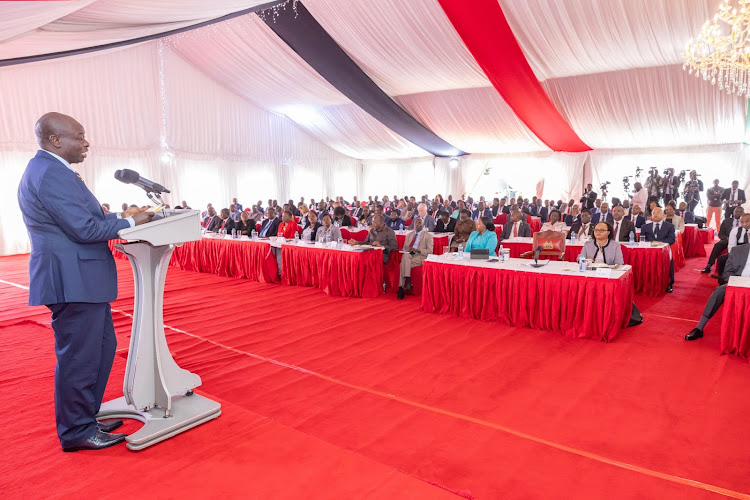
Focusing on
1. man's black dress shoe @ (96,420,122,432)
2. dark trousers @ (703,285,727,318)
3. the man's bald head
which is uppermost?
the man's bald head

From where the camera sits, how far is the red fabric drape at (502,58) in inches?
321

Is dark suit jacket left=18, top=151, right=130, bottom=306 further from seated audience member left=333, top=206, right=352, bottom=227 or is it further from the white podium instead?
seated audience member left=333, top=206, right=352, bottom=227

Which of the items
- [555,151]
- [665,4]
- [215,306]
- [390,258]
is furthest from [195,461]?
[555,151]

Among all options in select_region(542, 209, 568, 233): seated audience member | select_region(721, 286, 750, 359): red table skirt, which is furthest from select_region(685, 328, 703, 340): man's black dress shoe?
select_region(542, 209, 568, 233): seated audience member

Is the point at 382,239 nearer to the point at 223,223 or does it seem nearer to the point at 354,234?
the point at 354,234

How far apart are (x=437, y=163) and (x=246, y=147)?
23.7ft

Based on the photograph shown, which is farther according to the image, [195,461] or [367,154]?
[367,154]

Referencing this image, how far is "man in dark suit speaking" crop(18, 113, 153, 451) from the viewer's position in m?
1.93

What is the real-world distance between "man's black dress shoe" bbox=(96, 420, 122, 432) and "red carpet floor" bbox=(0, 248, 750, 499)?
6cm

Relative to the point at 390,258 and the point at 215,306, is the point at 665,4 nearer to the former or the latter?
the point at 390,258

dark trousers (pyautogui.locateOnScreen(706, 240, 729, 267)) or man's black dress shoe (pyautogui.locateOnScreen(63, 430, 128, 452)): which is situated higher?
dark trousers (pyautogui.locateOnScreen(706, 240, 729, 267))

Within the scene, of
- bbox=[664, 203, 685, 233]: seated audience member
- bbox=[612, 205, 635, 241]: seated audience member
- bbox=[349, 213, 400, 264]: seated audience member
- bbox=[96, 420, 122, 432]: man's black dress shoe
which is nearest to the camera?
bbox=[96, 420, 122, 432]: man's black dress shoe

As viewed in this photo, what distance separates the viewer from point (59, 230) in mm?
1990

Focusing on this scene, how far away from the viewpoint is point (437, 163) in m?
18.3
